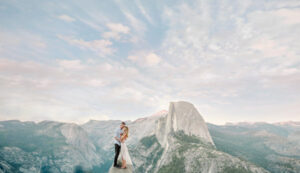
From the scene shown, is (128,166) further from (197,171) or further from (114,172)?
(197,171)

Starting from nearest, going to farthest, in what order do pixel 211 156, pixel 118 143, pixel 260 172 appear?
pixel 118 143, pixel 260 172, pixel 211 156

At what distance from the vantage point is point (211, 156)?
200 metres

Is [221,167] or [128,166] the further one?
[221,167]

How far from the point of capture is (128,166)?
1370 centimetres

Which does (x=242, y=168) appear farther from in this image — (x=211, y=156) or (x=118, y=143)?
(x=118, y=143)

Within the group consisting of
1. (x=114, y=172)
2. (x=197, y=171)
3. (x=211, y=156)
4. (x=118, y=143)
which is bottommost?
(x=197, y=171)

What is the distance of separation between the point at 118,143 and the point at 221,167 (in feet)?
667

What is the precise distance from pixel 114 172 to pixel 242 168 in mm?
Result: 212691

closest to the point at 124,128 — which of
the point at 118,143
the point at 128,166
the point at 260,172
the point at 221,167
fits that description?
the point at 118,143

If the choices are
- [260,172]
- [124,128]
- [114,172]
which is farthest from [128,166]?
[260,172]

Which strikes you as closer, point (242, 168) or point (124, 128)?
point (124, 128)

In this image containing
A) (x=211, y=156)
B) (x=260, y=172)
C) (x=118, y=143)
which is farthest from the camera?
(x=211, y=156)

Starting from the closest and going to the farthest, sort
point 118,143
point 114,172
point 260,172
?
point 114,172 < point 118,143 < point 260,172

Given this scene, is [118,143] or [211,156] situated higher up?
[118,143]
